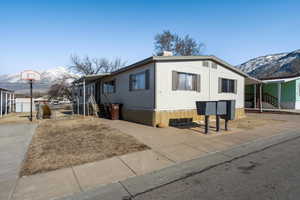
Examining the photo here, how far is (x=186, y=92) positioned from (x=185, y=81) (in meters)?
0.63

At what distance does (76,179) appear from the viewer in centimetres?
314

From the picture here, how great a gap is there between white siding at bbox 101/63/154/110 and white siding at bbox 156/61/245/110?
47cm

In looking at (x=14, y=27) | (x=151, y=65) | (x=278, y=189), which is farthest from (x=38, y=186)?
(x=14, y=27)

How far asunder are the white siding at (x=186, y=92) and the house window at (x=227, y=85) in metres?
0.25

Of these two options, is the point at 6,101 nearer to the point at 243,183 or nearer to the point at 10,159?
the point at 10,159

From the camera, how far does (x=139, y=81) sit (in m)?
9.63

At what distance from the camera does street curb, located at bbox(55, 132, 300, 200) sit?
2652 millimetres

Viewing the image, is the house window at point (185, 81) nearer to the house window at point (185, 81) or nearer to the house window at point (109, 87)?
the house window at point (185, 81)

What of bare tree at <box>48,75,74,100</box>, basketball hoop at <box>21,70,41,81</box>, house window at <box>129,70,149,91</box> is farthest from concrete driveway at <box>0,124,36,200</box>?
bare tree at <box>48,75,74,100</box>

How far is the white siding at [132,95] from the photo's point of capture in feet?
28.1

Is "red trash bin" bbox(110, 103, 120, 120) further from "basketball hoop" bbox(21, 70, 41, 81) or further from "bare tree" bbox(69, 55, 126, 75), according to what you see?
"bare tree" bbox(69, 55, 126, 75)

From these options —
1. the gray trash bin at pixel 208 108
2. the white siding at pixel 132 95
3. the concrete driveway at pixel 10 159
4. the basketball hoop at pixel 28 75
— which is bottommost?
the concrete driveway at pixel 10 159

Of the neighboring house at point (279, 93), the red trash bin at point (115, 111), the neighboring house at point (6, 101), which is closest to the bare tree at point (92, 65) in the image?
the neighboring house at point (6, 101)

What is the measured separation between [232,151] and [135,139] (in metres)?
3.14
